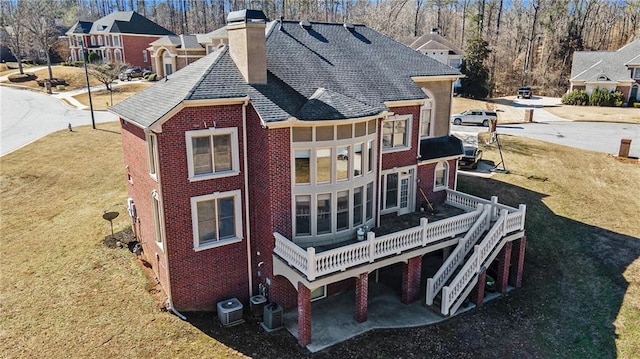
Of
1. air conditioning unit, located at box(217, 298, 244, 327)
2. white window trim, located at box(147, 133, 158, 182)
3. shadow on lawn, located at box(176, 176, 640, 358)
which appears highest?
white window trim, located at box(147, 133, 158, 182)

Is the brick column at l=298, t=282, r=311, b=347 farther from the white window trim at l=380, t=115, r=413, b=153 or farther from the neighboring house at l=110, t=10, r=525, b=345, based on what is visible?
the white window trim at l=380, t=115, r=413, b=153

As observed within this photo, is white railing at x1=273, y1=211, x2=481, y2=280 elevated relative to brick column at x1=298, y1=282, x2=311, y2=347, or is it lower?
elevated

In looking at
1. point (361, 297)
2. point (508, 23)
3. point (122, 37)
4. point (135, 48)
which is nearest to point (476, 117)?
point (361, 297)

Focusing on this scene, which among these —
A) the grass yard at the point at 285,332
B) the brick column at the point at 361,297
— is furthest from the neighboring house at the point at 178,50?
the brick column at the point at 361,297

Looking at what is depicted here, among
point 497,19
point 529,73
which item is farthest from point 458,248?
point 497,19

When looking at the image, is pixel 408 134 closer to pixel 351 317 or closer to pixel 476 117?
pixel 351 317

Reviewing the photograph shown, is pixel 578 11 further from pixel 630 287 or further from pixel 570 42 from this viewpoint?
pixel 630 287

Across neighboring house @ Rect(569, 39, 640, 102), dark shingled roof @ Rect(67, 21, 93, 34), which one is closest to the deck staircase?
neighboring house @ Rect(569, 39, 640, 102)
